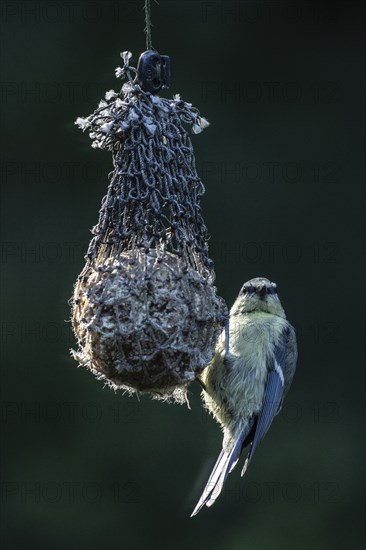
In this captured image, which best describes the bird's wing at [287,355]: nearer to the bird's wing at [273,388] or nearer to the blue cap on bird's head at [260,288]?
the bird's wing at [273,388]

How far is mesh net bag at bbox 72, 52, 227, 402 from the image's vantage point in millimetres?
3176

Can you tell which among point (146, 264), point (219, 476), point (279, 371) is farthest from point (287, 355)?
point (146, 264)

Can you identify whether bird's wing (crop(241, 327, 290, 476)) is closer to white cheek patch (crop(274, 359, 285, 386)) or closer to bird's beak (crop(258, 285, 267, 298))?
white cheek patch (crop(274, 359, 285, 386))

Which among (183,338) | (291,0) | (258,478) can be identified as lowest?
(258,478)

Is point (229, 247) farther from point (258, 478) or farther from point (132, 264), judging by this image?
point (132, 264)

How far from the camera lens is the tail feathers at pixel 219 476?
3.59 metres

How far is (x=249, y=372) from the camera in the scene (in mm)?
3836

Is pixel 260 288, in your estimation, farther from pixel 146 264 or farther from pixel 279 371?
pixel 146 264

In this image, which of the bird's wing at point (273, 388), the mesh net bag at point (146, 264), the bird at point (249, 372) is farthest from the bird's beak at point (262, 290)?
the mesh net bag at point (146, 264)

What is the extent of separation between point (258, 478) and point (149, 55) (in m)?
4.05

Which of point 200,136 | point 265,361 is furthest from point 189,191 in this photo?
point 200,136

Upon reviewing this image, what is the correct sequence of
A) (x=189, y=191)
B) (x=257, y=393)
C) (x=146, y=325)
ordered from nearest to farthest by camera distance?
(x=146, y=325)
(x=189, y=191)
(x=257, y=393)

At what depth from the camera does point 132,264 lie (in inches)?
127

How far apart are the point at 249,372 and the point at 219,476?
39 centimetres
